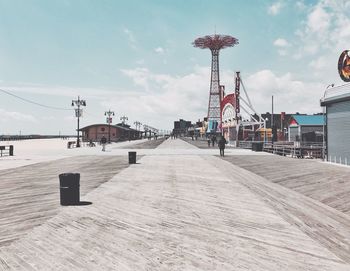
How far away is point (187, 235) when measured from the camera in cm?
682

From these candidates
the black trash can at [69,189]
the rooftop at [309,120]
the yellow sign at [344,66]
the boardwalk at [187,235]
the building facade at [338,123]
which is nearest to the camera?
the boardwalk at [187,235]

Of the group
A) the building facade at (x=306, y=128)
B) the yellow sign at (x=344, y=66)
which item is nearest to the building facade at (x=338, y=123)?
the yellow sign at (x=344, y=66)

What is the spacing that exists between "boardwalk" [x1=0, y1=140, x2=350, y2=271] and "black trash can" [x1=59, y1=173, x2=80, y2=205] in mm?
503

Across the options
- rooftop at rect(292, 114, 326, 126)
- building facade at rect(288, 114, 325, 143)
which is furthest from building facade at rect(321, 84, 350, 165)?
rooftop at rect(292, 114, 326, 126)

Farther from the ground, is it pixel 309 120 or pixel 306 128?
pixel 309 120

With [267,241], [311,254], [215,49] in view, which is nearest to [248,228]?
[267,241]

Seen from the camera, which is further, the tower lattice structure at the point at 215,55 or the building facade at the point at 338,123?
the tower lattice structure at the point at 215,55

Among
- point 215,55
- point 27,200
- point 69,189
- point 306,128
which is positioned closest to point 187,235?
point 69,189

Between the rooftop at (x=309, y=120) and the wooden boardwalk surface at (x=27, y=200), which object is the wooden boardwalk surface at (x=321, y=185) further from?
the rooftop at (x=309, y=120)

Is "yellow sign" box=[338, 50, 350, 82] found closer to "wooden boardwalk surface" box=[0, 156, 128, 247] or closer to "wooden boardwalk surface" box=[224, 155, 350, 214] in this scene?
"wooden boardwalk surface" box=[224, 155, 350, 214]

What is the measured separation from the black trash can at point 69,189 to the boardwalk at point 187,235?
0.50 m

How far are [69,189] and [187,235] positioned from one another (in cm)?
465

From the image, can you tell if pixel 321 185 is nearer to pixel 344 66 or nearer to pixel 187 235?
pixel 187 235

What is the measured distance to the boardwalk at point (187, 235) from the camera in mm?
5398
